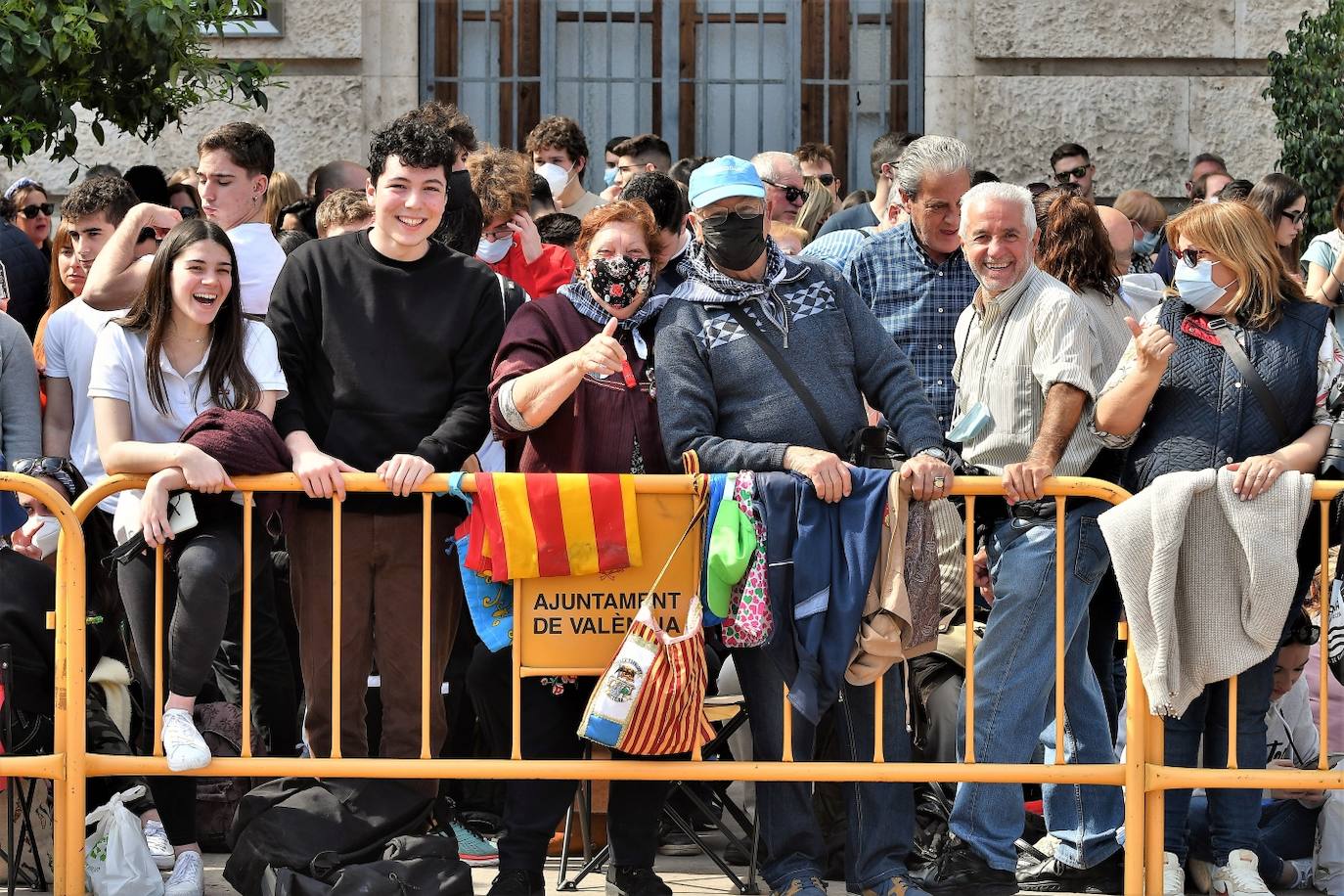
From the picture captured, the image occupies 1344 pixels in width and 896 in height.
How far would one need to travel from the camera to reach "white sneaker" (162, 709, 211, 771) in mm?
5723

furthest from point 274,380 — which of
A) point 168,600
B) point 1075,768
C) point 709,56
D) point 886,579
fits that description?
point 709,56

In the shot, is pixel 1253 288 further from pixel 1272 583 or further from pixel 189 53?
pixel 189 53

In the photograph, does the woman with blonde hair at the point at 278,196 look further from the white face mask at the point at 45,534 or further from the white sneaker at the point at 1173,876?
the white sneaker at the point at 1173,876

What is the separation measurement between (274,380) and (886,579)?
1940mm

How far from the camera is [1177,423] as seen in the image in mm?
6051

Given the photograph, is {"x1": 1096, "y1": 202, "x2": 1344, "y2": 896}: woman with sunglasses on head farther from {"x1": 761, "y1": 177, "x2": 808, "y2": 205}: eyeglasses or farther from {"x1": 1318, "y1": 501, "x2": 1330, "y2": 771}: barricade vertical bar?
{"x1": 761, "y1": 177, "x2": 808, "y2": 205}: eyeglasses

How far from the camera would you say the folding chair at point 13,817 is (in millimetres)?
6027

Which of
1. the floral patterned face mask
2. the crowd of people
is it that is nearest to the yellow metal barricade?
the crowd of people

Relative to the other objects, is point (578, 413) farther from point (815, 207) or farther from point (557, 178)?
point (815, 207)

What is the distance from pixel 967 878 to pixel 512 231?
313 cm

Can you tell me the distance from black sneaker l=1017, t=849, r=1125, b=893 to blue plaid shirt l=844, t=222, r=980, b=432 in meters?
1.51

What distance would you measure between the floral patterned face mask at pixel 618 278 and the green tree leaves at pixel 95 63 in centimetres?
271

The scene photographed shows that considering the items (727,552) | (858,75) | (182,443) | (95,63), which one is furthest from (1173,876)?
(858,75)

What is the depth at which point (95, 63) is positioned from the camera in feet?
26.0
